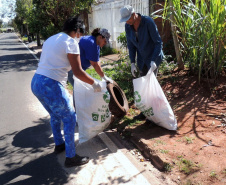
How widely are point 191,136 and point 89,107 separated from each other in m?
1.51

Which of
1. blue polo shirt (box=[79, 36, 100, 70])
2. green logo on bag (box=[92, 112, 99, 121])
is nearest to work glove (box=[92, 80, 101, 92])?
green logo on bag (box=[92, 112, 99, 121])

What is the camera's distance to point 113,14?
41.9ft

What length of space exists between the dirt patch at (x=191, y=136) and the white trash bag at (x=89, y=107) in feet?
2.06

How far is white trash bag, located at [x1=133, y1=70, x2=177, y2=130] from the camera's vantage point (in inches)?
144

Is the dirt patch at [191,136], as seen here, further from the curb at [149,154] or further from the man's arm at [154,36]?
the man's arm at [154,36]

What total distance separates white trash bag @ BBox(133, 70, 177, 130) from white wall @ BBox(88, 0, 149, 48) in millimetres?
6080

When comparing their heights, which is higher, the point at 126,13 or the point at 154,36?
the point at 126,13

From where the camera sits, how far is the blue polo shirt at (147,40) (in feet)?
12.3

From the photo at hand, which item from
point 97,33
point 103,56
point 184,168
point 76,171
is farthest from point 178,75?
point 103,56

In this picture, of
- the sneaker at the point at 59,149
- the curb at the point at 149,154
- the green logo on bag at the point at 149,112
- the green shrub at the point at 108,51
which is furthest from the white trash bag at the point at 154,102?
the green shrub at the point at 108,51

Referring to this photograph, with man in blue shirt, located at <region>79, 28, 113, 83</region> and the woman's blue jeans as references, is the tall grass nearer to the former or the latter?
man in blue shirt, located at <region>79, 28, 113, 83</region>

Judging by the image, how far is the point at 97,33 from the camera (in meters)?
3.61

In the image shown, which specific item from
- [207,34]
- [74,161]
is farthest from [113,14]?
[74,161]

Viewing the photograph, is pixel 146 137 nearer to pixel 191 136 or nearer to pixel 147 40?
pixel 191 136
